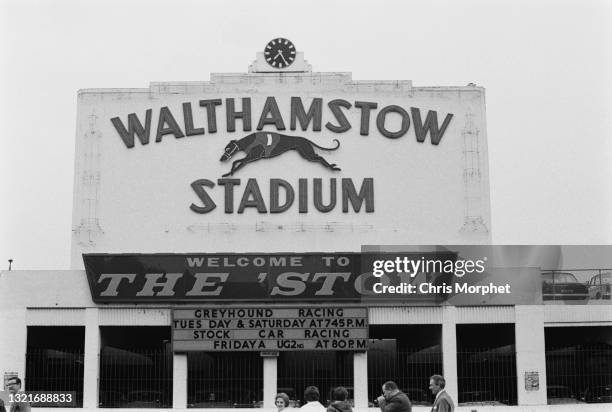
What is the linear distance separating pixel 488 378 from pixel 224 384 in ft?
28.2

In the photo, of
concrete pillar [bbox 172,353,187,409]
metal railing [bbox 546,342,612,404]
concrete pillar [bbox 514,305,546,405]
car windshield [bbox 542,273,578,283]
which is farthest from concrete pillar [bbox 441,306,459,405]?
concrete pillar [bbox 172,353,187,409]

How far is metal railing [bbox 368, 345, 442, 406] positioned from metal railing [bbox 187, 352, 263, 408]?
3805 millimetres

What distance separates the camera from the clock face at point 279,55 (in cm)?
3475

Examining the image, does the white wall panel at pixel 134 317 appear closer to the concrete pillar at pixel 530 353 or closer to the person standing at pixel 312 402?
the concrete pillar at pixel 530 353

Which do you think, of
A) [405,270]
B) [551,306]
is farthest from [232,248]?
[551,306]

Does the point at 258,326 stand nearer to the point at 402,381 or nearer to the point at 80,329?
the point at 402,381

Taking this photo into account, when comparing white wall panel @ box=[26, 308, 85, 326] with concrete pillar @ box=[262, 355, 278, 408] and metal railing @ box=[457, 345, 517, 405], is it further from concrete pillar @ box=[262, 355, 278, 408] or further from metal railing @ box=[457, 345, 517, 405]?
metal railing @ box=[457, 345, 517, 405]

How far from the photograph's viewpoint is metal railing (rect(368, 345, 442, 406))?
32.5m

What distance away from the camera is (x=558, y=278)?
1323 inches

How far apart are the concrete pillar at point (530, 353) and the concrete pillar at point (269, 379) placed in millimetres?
7894

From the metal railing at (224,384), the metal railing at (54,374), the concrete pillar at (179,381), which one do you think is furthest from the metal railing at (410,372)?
the metal railing at (54,374)

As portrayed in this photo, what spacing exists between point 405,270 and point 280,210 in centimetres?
471

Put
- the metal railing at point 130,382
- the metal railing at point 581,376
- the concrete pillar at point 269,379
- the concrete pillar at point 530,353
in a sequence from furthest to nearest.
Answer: the metal railing at point 581,376, the metal railing at point 130,382, the concrete pillar at point 530,353, the concrete pillar at point 269,379

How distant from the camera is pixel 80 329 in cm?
3584
